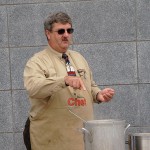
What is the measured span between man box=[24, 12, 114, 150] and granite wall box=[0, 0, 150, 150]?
1.86 metres

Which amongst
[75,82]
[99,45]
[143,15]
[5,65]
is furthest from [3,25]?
[75,82]

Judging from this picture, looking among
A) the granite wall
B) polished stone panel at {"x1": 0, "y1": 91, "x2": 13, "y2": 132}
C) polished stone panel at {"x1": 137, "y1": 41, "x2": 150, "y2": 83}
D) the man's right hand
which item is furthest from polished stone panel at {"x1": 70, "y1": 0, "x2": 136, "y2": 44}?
the man's right hand

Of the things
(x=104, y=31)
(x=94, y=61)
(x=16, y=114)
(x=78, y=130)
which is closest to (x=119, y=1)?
(x=104, y=31)

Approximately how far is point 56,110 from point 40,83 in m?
0.37

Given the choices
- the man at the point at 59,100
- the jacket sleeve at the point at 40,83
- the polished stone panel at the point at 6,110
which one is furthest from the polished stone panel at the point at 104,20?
the jacket sleeve at the point at 40,83

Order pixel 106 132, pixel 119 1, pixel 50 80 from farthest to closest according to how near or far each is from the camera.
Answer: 1. pixel 119 1
2. pixel 50 80
3. pixel 106 132

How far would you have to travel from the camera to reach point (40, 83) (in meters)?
3.70

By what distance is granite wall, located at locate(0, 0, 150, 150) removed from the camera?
598 cm

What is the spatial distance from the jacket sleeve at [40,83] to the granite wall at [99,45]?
86.5 inches

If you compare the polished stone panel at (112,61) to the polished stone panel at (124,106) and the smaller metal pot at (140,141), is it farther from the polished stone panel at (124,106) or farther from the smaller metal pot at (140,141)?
the smaller metal pot at (140,141)

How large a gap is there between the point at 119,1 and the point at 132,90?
1.05m

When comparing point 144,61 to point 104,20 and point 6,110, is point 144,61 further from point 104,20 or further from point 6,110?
point 6,110

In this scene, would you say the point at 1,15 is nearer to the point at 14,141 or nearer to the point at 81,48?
the point at 81,48

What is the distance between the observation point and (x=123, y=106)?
602 cm
